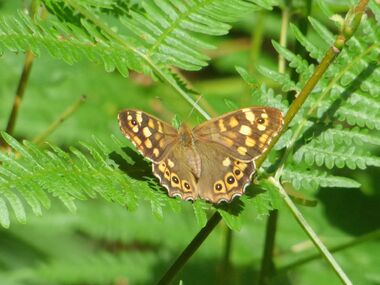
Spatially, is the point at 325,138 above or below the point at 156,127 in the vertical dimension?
below

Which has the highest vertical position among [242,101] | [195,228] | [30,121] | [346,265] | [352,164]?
[30,121]

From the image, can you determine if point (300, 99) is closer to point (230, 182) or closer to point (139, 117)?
point (230, 182)

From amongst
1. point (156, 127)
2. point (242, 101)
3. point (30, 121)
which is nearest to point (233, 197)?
point (156, 127)

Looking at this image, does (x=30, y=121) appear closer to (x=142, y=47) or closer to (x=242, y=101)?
(x=242, y=101)

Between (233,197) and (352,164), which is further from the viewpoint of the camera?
(352,164)

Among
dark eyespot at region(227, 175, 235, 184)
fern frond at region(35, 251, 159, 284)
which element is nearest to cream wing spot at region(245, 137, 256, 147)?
dark eyespot at region(227, 175, 235, 184)

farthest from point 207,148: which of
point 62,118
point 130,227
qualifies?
point 130,227

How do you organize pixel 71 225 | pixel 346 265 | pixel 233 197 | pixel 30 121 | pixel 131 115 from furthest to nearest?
pixel 30 121 → pixel 71 225 → pixel 346 265 → pixel 131 115 → pixel 233 197
